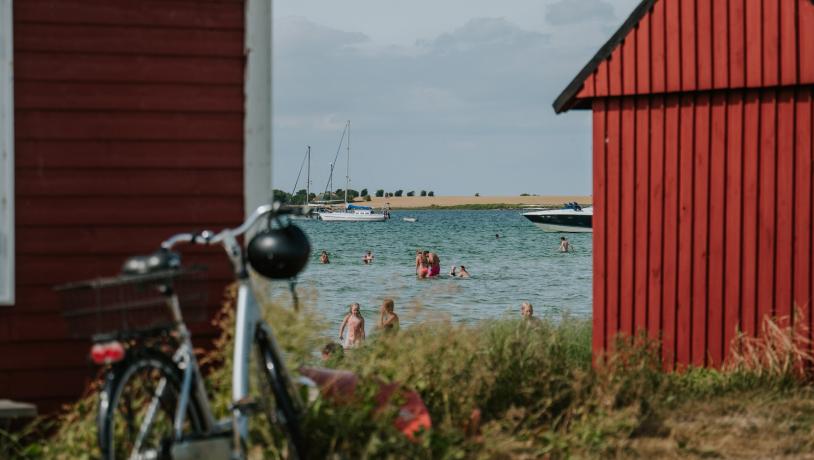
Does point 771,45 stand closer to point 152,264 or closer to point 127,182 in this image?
point 127,182

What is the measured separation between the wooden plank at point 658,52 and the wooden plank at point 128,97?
4408mm

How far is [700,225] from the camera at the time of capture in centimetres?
975

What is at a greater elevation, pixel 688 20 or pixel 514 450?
pixel 688 20

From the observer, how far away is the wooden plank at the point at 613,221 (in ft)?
33.1

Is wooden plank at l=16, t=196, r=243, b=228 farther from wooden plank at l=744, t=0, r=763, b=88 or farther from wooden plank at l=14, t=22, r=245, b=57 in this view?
wooden plank at l=744, t=0, r=763, b=88

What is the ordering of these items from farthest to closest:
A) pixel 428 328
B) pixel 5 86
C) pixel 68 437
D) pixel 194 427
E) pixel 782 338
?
pixel 782 338, pixel 428 328, pixel 5 86, pixel 68 437, pixel 194 427

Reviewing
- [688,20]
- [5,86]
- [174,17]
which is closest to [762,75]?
[688,20]

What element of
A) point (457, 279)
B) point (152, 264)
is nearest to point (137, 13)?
point (152, 264)

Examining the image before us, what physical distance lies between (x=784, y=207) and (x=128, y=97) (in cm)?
573

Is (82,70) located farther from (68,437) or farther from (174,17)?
(68,437)

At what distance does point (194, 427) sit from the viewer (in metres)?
5.39

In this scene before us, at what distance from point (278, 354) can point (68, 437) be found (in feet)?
4.74

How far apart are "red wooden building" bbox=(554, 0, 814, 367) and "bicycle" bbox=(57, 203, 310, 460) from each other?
5.06 meters

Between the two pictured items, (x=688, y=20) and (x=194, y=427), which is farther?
(x=688, y=20)
